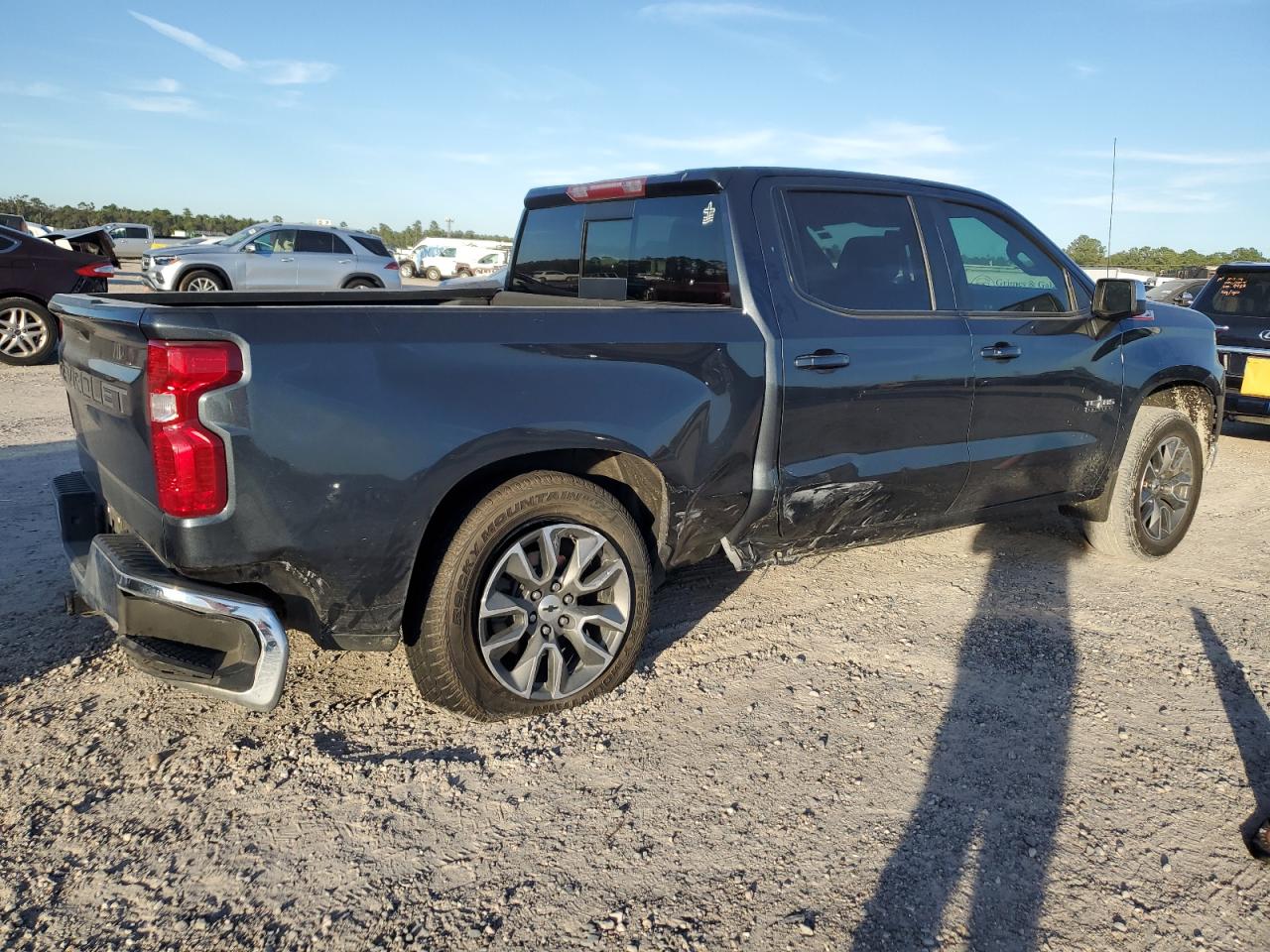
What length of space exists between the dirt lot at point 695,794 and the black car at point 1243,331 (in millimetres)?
5046

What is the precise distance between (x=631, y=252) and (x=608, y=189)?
329 millimetres

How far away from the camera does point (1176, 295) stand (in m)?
12.6

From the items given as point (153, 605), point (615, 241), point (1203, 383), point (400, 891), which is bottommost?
point (400, 891)

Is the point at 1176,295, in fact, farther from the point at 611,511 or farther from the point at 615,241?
the point at 611,511

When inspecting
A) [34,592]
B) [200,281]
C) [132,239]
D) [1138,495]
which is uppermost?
[132,239]

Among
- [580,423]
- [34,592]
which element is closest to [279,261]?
[34,592]

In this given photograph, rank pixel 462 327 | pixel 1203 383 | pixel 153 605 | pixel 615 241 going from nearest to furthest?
1. pixel 153 605
2. pixel 462 327
3. pixel 615 241
4. pixel 1203 383

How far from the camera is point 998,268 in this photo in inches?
177

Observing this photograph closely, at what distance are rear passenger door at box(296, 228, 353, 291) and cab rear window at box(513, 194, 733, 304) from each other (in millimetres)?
14973

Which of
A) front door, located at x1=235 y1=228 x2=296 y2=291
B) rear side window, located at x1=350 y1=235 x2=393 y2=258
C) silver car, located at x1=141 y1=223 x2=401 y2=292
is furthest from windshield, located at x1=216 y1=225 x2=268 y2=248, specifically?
rear side window, located at x1=350 y1=235 x2=393 y2=258

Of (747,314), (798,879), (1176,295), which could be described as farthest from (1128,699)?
(1176,295)

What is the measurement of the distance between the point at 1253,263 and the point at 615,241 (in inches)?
299

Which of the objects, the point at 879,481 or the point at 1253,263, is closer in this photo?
the point at 879,481

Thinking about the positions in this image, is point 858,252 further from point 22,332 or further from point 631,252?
point 22,332
